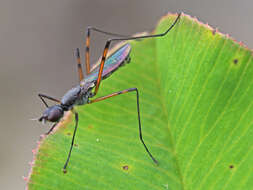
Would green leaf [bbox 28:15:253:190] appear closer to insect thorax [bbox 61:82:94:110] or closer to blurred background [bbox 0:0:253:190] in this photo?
insect thorax [bbox 61:82:94:110]

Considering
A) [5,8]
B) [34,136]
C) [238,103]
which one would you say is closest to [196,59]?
[238,103]

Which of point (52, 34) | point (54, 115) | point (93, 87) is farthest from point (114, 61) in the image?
point (52, 34)

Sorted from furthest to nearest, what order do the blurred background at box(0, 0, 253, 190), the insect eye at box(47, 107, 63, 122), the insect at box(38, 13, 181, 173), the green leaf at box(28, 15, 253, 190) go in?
the blurred background at box(0, 0, 253, 190)
the insect eye at box(47, 107, 63, 122)
the insect at box(38, 13, 181, 173)
the green leaf at box(28, 15, 253, 190)

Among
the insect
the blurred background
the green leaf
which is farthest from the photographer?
the blurred background

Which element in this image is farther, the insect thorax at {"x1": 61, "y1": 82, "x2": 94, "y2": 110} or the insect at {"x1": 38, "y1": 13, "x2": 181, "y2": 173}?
the insect thorax at {"x1": 61, "y1": 82, "x2": 94, "y2": 110}

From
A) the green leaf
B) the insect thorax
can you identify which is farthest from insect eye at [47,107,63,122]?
the green leaf

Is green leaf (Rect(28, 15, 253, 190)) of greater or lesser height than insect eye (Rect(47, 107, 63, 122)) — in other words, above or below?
above

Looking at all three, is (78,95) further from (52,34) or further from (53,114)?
(52,34)

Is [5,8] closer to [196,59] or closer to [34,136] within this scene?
[34,136]

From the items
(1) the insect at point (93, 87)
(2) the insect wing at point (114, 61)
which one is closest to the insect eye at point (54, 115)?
(1) the insect at point (93, 87)
